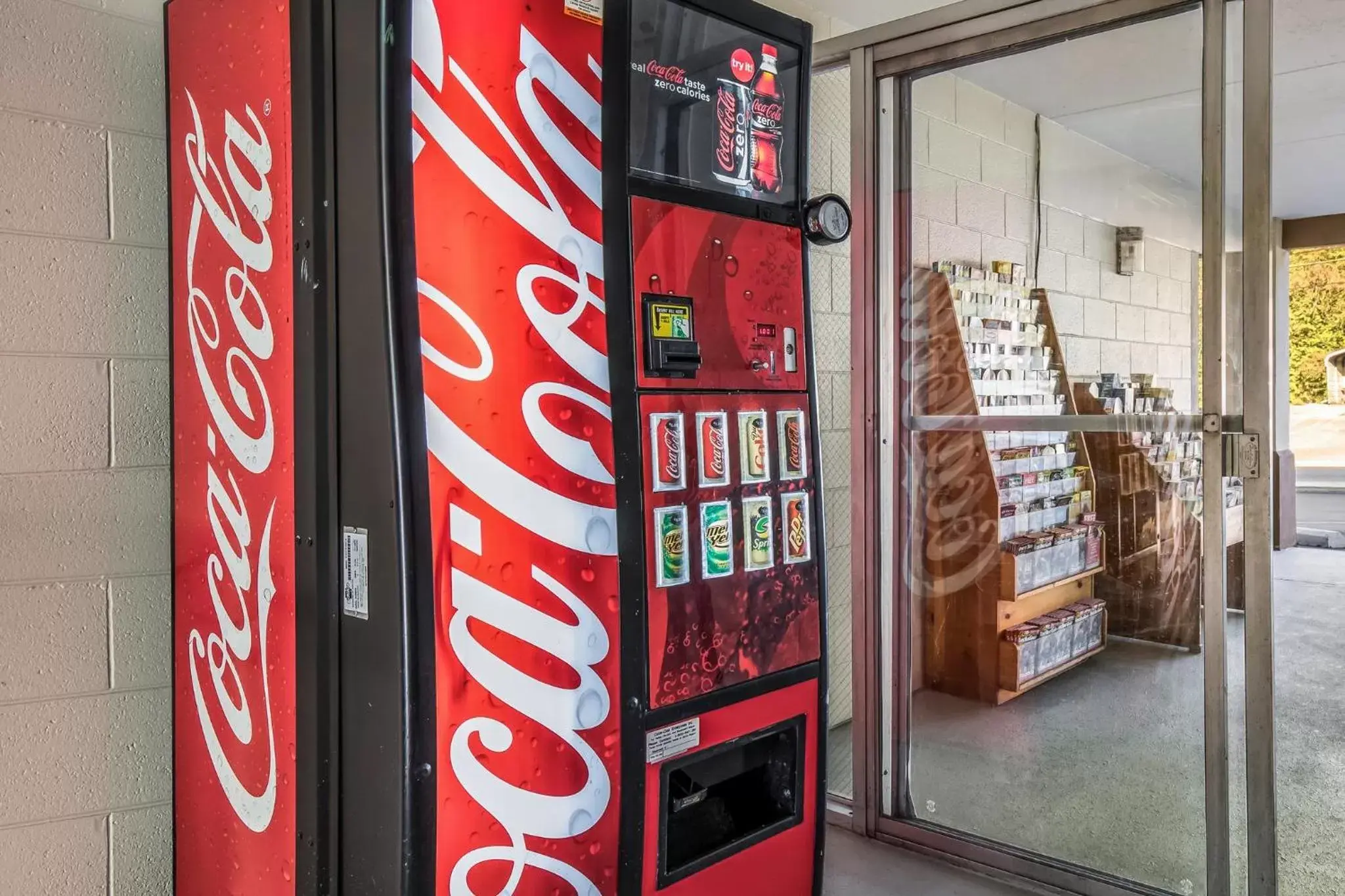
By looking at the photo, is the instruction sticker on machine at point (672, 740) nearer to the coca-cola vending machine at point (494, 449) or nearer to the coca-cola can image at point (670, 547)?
the coca-cola vending machine at point (494, 449)

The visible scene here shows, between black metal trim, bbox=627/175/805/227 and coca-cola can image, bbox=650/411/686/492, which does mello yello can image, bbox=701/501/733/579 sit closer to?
coca-cola can image, bbox=650/411/686/492

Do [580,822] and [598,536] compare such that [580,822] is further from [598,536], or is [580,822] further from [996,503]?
[996,503]

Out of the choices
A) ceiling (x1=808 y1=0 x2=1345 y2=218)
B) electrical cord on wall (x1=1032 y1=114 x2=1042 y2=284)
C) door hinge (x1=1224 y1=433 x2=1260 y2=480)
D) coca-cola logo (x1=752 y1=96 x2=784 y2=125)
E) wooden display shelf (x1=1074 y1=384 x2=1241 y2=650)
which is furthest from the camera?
electrical cord on wall (x1=1032 y1=114 x2=1042 y2=284)

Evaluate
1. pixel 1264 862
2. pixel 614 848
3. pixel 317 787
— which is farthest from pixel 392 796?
pixel 1264 862

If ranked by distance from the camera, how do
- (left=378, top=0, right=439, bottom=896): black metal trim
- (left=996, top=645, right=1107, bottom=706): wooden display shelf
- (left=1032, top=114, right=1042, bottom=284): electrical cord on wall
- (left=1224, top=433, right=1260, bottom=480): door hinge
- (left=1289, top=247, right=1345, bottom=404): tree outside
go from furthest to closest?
(left=1289, top=247, right=1345, bottom=404): tree outside
(left=1032, top=114, right=1042, bottom=284): electrical cord on wall
(left=996, top=645, right=1107, bottom=706): wooden display shelf
(left=1224, top=433, right=1260, bottom=480): door hinge
(left=378, top=0, right=439, bottom=896): black metal trim

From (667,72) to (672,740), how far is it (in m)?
1.08

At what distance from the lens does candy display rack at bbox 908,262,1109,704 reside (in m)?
2.49

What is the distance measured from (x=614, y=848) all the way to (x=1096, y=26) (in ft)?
6.85

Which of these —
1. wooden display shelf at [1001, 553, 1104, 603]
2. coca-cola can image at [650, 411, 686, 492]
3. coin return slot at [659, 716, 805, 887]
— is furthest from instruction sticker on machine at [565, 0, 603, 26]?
wooden display shelf at [1001, 553, 1104, 603]

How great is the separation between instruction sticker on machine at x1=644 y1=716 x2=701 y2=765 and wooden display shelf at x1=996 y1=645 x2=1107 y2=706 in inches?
57.8

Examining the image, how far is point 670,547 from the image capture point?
4.84ft

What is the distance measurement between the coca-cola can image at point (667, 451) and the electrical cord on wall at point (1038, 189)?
1.61m

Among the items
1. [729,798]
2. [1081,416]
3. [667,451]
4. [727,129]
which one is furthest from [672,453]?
[1081,416]

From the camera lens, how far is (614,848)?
145 centimetres
